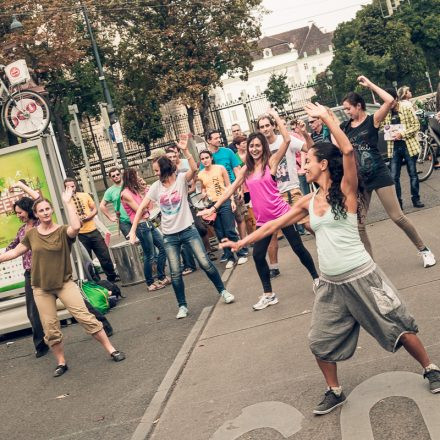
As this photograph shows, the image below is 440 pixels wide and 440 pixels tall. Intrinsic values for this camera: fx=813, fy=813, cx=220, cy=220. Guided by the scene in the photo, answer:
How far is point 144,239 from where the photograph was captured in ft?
38.7

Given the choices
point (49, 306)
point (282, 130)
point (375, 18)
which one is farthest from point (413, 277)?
point (375, 18)

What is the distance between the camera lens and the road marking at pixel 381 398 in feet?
14.9

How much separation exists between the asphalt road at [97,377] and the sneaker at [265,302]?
0.77 metres

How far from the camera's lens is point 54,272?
25.2 feet

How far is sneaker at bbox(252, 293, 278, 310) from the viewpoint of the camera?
27.6 ft

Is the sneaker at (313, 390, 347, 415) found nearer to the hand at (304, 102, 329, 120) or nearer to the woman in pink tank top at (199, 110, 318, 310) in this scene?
the hand at (304, 102, 329, 120)

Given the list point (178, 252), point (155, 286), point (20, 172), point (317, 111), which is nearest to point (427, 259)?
point (178, 252)

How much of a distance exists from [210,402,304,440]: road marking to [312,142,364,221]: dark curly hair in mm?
1290

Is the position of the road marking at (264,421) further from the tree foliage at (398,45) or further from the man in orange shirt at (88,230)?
the tree foliage at (398,45)

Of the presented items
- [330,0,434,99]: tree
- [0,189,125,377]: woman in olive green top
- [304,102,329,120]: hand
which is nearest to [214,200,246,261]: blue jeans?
[0,189,125,377]: woman in olive green top

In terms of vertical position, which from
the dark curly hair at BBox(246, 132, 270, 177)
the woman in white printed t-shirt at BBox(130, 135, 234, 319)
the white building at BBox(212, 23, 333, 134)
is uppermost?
the white building at BBox(212, 23, 333, 134)

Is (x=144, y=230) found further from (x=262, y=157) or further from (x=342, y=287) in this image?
(x=342, y=287)

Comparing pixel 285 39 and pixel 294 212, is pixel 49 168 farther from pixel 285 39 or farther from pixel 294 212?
pixel 285 39

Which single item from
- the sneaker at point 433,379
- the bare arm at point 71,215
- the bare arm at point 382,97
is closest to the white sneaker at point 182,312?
the bare arm at point 71,215
